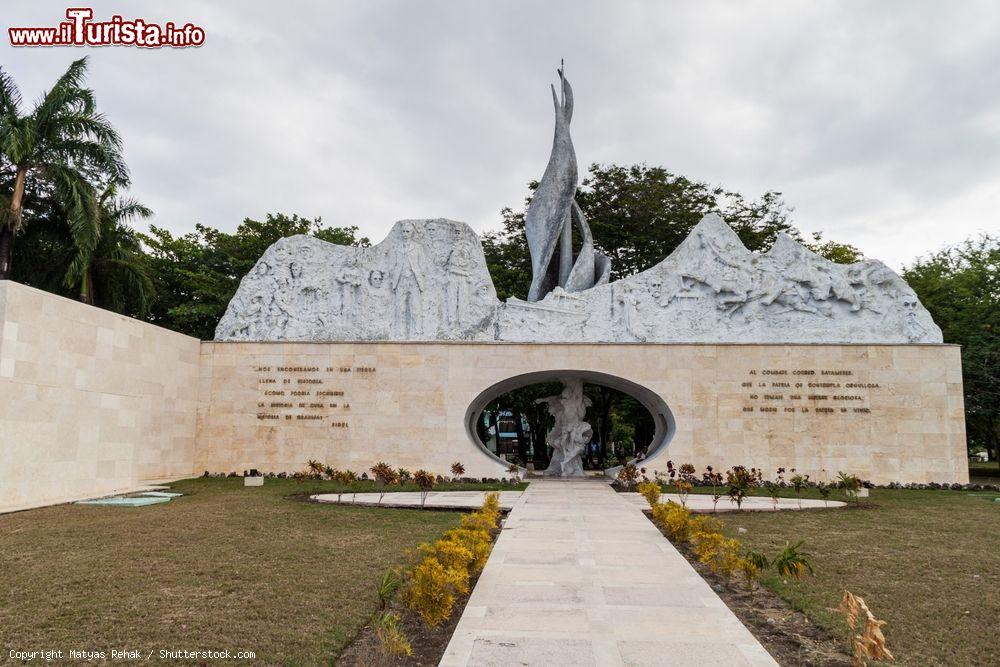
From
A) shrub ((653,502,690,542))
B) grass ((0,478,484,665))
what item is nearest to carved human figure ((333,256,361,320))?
grass ((0,478,484,665))

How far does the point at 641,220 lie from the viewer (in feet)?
83.0

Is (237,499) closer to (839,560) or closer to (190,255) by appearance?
(839,560)

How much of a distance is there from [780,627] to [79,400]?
1247 cm

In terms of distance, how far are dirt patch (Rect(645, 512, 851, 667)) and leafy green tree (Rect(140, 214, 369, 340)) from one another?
71.0 feet

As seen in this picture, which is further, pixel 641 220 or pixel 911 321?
pixel 641 220

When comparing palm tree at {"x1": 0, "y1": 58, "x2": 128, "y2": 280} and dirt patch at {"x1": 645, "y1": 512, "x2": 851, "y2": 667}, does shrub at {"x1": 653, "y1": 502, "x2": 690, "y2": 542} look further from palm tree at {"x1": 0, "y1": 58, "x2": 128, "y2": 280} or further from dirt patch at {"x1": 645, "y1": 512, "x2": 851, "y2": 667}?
palm tree at {"x1": 0, "y1": 58, "x2": 128, "y2": 280}

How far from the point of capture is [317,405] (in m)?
17.8

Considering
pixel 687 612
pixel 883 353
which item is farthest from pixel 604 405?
pixel 687 612

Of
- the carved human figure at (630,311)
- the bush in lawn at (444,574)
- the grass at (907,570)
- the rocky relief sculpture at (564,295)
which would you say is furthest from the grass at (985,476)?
the bush in lawn at (444,574)

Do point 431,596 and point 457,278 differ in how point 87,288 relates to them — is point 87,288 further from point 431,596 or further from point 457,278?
point 431,596

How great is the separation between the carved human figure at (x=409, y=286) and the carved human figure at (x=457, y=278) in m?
0.66

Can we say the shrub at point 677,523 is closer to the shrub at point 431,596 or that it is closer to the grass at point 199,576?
the grass at point 199,576

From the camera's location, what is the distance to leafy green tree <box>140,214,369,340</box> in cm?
A: 2461

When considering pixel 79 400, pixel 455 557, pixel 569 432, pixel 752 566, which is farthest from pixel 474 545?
pixel 569 432
